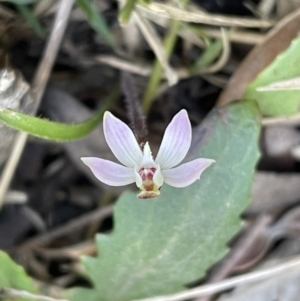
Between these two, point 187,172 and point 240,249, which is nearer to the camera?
point 187,172

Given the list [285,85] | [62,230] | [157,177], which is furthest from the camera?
[62,230]

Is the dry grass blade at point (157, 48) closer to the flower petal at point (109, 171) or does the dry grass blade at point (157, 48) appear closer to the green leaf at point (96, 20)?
the green leaf at point (96, 20)

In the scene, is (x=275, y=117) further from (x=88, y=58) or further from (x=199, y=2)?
(x=88, y=58)

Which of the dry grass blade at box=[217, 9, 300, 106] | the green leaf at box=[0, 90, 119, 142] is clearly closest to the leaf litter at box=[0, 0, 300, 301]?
the dry grass blade at box=[217, 9, 300, 106]

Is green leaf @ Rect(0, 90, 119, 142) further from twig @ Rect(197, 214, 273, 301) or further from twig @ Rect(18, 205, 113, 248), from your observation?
twig @ Rect(197, 214, 273, 301)

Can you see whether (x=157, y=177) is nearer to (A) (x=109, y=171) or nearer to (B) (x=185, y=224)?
(A) (x=109, y=171)

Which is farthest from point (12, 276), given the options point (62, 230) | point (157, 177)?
point (157, 177)
